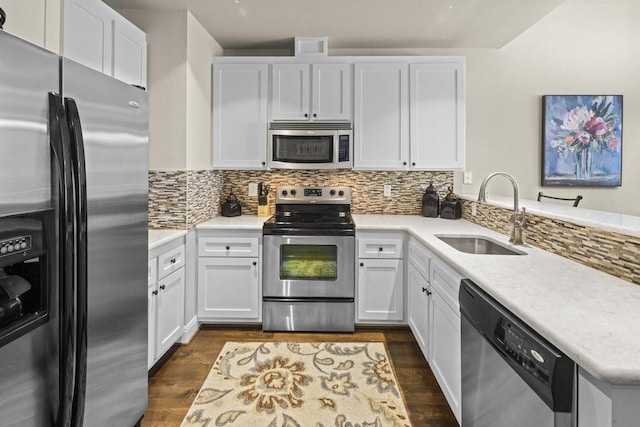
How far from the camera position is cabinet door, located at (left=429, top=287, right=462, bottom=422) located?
1.89 metres

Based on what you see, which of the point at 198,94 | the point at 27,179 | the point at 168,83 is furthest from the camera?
the point at 198,94

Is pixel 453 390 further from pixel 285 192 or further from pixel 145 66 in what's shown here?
pixel 145 66

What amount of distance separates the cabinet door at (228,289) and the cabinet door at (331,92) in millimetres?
1450

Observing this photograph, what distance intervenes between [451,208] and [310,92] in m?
1.64

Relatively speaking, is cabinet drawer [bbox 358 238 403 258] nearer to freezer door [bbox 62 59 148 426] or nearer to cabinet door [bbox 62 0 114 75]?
freezer door [bbox 62 59 148 426]

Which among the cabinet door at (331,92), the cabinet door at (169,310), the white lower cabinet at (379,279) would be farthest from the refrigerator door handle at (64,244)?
the cabinet door at (331,92)

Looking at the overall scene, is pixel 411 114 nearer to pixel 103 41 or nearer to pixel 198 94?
pixel 198 94

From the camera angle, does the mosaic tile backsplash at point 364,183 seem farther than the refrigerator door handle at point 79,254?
Answer: Yes

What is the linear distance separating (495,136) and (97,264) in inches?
142

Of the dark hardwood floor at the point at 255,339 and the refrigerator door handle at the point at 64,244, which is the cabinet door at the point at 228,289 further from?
the refrigerator door handle at the point at 64,244

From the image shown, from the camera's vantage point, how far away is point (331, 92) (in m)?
3.56

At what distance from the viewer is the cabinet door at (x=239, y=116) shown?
3541 mm

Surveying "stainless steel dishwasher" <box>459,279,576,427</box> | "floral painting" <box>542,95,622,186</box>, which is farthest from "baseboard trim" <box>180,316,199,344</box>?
"floral painting" <box>542,95,622,186</box>

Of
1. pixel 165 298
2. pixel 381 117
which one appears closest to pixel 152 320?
pixel 165 298
